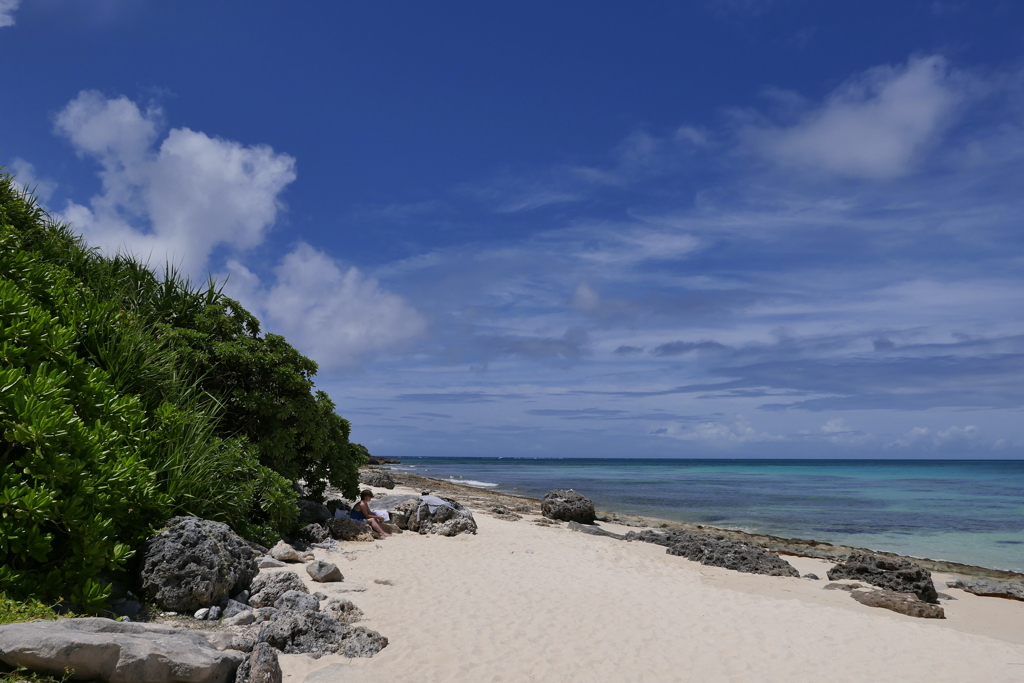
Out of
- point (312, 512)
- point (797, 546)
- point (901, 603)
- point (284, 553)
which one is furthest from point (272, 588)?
point (797, 546)

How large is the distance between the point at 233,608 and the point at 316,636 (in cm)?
112

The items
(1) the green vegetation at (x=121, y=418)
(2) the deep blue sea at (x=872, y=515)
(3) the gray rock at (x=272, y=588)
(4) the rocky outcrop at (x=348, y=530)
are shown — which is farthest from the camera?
(2) the deep blue sea at (x=872, y=515)

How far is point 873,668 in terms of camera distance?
6672mm

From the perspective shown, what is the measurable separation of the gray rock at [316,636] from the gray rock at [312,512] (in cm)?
564

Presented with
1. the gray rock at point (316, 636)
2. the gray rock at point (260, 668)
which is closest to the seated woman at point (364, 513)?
the gray rock at point (316, 636)

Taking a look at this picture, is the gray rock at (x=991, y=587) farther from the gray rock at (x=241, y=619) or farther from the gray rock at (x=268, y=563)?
the gray rock at (x=241, y=619)

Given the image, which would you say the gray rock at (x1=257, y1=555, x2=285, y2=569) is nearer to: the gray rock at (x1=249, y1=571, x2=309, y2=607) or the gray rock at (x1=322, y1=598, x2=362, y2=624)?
the gray rock at (x1=249, y1=571, x2=309, y2=607)

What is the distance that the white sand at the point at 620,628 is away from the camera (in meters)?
5.84

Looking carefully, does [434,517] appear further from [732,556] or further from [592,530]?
[732,556]

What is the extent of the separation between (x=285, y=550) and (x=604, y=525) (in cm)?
1320

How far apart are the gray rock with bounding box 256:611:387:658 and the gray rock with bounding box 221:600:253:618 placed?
21.1 inches

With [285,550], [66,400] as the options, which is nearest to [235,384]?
[285,550]

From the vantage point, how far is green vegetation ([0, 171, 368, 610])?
4.79 metres

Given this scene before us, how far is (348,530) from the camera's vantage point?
11.0 m
